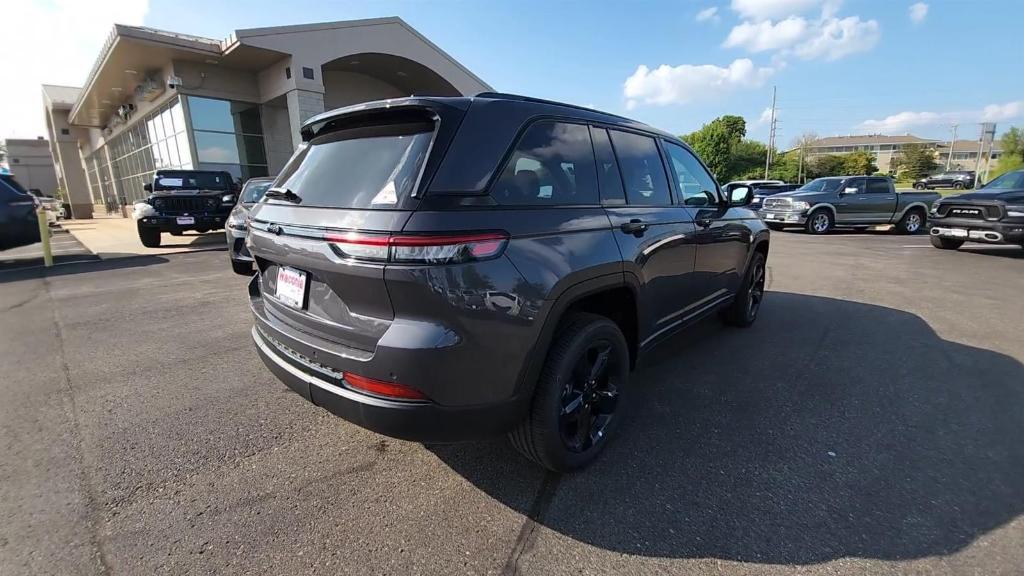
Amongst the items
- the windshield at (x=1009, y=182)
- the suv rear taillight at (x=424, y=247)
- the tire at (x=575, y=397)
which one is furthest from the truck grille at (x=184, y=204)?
the windshield at (x=1009, y=182)

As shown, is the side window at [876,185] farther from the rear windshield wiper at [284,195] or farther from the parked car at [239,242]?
the rear windshield wiper at [284,195]

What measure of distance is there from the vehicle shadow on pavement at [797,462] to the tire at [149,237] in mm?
11837

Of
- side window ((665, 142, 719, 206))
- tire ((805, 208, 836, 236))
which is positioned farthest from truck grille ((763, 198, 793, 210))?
side window ((665, 142, 719, 206))

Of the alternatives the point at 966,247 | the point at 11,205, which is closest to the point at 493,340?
the point at 11,205

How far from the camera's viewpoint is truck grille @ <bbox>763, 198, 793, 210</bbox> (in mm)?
14000

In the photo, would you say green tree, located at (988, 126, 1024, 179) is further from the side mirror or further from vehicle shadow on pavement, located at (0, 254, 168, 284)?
vehicle shadow on pavement, located at (0, 254, 168, 284)

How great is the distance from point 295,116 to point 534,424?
16.7 metres

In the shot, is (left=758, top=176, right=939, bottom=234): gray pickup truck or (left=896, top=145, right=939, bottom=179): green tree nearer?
(left=758, top=176, right=939, bottom=234): gray pickup truck

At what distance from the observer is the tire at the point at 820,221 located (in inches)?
537

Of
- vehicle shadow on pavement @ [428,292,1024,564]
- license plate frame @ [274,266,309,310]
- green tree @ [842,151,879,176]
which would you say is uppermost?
green tree @ [842,151,879,176]

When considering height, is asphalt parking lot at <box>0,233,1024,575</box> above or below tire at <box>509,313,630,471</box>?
below

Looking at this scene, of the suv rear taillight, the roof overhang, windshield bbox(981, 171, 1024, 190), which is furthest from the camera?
the roof overhang

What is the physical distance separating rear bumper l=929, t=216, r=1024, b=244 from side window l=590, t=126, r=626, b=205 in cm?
977

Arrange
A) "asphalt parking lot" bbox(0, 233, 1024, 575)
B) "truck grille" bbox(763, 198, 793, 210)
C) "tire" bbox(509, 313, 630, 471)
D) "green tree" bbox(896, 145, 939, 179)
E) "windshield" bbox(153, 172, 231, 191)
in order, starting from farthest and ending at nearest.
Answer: "green tree" bbox(896, 145, 939, 179), "truck grille" bbox(763, 198, 793, 210), "windshield" bbox(153, 172, 231, 191), "tire" bbox(509, 313, 630, 471), "asphalt parking lot" bbox(0, 233, 1024, 575)
